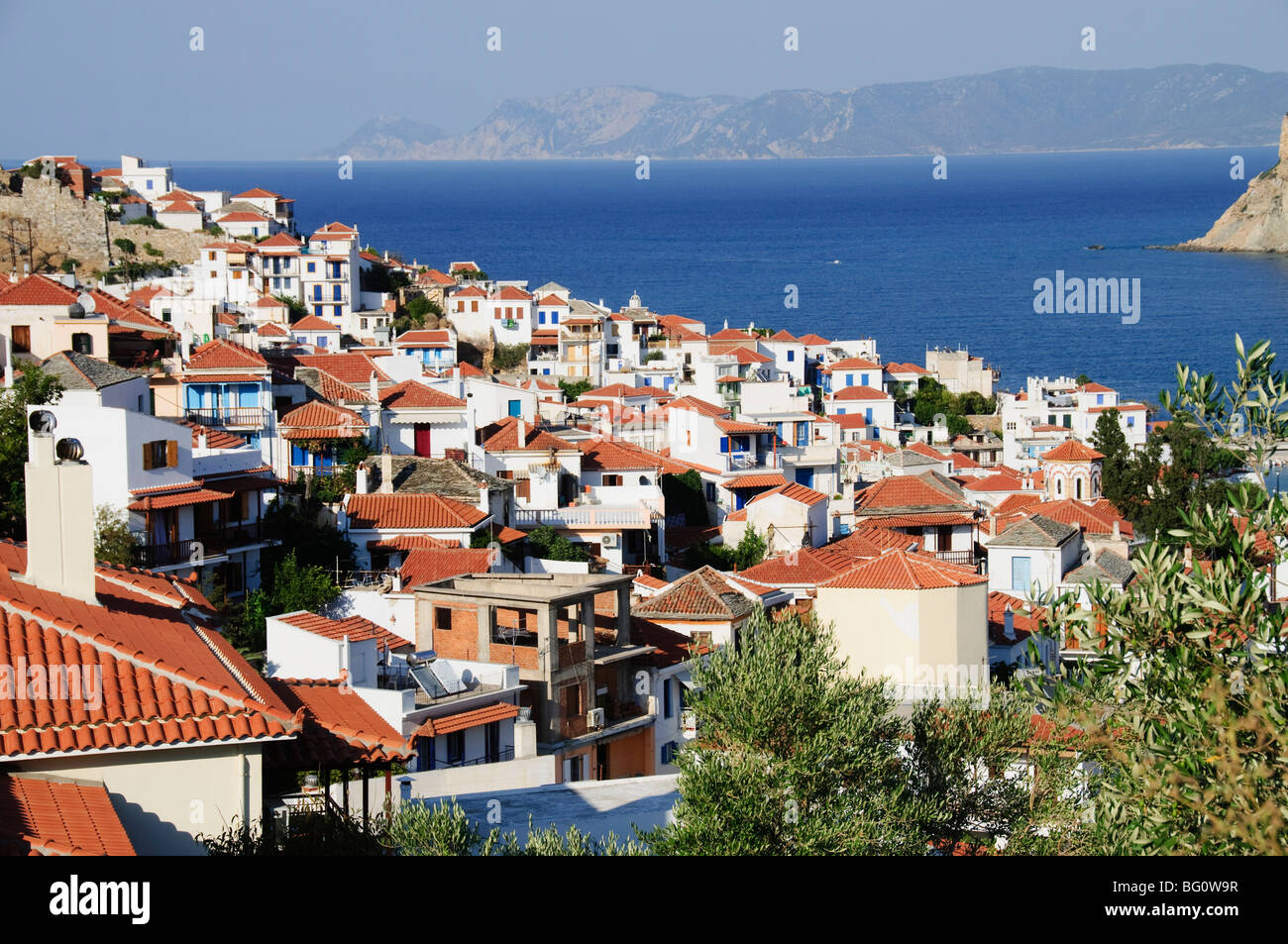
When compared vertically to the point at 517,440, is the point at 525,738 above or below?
below

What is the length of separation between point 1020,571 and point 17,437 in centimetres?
1917

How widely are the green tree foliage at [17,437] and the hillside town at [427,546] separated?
32 cm

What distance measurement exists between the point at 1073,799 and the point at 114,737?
792 cm

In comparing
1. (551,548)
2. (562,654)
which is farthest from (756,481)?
(562,654)

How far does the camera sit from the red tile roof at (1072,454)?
48250 mm

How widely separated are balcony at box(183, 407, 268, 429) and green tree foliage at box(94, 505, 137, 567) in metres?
9.00

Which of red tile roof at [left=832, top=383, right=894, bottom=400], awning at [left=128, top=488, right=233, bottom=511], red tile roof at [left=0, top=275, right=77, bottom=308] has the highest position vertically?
red tile roof at [left=0, top=275, right=77, bottom=308]

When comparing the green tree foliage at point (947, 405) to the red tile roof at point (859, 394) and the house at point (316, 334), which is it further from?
the house at point (316, 334)

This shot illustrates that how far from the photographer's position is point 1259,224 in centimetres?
17662

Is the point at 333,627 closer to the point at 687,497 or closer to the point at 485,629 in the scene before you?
the point at 485,629

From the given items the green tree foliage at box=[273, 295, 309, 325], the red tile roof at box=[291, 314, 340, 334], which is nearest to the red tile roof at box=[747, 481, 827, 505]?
the red tile roof at box=[291, 314, 340, 334]

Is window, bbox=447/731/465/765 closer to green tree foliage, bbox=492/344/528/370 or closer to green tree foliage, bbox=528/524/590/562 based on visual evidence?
green tree foliage, bbox=528/524/590/562

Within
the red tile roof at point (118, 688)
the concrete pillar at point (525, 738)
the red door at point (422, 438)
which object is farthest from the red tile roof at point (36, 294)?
the red tile roof at point (118, 688)

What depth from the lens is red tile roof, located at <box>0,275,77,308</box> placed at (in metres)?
33.6
